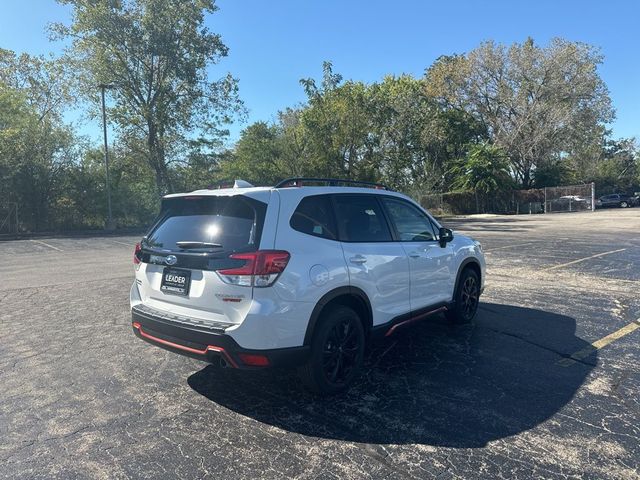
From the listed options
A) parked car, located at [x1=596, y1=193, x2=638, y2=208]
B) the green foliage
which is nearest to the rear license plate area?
the green foliage

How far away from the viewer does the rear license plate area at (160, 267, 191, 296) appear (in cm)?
372

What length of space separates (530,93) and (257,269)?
153 ft

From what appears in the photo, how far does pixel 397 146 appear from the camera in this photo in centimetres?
3791

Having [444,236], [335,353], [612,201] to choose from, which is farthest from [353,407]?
[612,201]

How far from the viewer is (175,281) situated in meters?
3.82

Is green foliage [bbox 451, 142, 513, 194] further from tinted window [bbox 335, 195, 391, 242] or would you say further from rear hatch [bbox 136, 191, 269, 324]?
rear hatch [bbox 136, 191, 269, 324]

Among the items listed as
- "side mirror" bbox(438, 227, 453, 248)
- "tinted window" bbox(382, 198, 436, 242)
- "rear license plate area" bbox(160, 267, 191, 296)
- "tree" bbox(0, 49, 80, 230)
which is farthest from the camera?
"tree" bbox(0, 49, 80, 230)

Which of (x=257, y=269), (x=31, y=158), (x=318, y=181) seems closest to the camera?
(x=257, y=269)

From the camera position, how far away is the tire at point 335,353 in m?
3.68

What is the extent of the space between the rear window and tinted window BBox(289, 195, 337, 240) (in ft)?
1.07

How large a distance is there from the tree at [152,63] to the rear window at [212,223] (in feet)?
87.9

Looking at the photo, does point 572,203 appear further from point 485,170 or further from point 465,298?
point 465,298

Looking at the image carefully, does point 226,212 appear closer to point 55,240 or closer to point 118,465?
point 118,465

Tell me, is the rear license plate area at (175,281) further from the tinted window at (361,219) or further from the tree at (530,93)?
the tree at (530,93)
